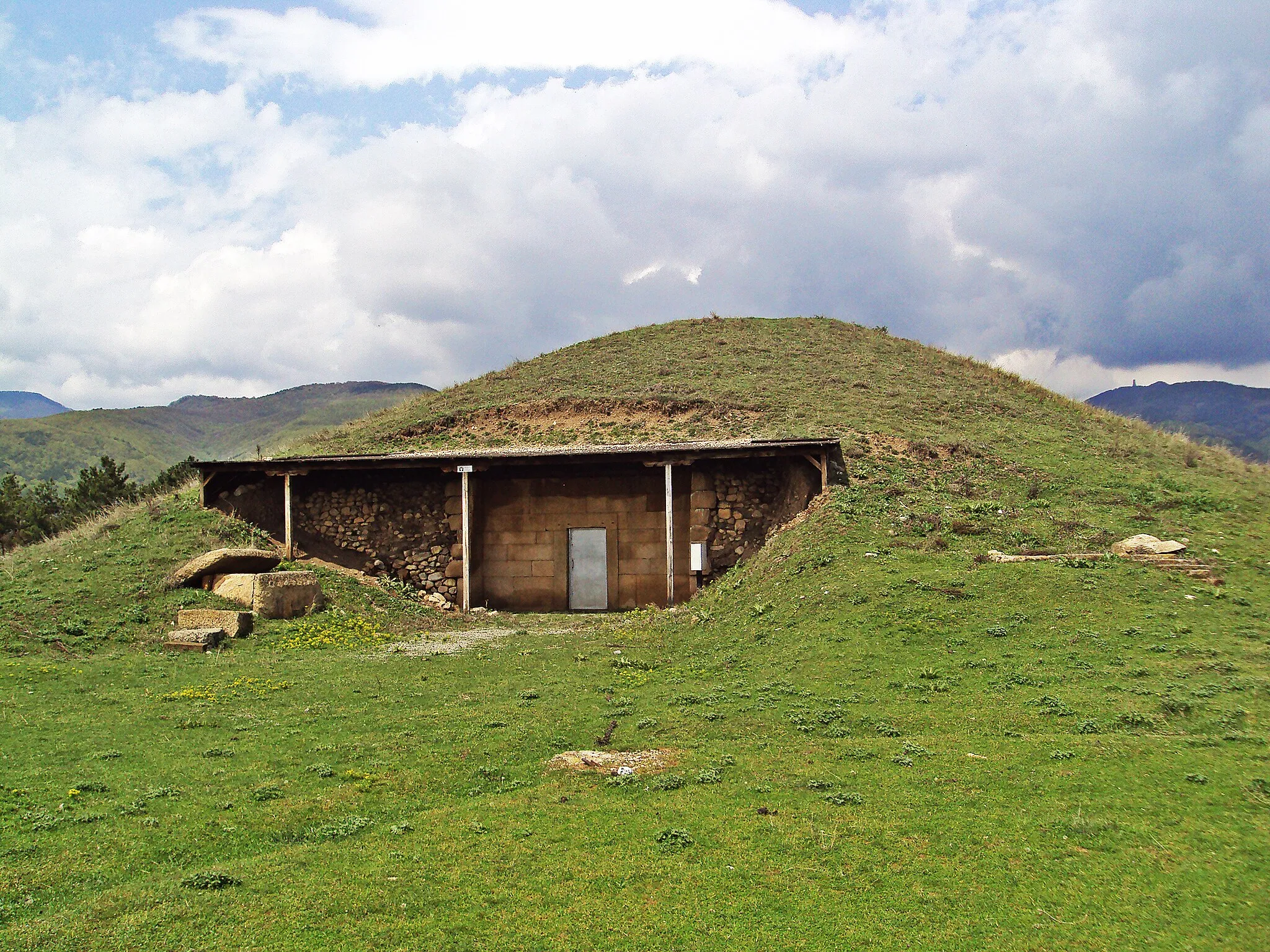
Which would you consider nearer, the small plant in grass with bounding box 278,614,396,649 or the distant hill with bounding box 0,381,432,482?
the small plant in grass with bounding box 278,614,396,649

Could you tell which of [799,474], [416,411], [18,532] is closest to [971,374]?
[799,474]

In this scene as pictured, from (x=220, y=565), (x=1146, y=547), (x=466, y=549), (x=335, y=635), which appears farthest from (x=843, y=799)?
(x=466, y=549)

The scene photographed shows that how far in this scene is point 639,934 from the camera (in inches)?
204

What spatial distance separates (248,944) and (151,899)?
3.13 feet

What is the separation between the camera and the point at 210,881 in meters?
5.69

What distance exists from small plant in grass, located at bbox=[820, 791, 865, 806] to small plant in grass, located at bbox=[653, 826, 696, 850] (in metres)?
1.35

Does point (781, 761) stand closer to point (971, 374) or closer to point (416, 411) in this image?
point (416, 411)

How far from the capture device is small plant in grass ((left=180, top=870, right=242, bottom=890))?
18.5ft

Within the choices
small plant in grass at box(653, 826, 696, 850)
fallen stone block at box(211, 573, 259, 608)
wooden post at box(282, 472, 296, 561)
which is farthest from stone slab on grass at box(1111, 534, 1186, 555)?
wooden post at box(282, 472, 296, 561)

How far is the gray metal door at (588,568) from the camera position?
22547mm

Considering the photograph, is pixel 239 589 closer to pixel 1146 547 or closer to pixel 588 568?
pixel 588 568

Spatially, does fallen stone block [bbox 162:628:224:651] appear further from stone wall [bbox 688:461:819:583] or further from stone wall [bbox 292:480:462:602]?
stone wall [bbox 688:461:819:583]

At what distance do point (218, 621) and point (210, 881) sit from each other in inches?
420

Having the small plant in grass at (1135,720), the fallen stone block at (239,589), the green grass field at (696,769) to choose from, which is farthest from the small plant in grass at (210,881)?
the fallen stone block at (239,589)
